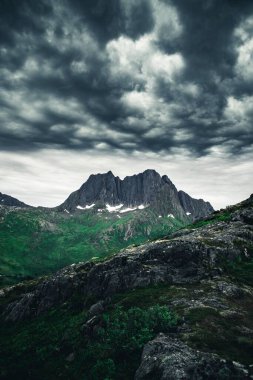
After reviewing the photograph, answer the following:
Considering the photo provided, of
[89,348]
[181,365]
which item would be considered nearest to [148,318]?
[89,348]

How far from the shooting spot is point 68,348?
47.2 meters

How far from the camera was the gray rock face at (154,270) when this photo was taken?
64500mm

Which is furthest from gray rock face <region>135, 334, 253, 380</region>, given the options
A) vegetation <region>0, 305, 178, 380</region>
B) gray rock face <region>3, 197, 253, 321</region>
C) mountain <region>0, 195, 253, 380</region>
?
gray rock face <region>3, 197, 253, 321</region>

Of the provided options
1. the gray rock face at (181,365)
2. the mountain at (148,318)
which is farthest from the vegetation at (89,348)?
the gray rock face at (181,365)

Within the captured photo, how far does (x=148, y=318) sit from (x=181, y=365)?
12.1 meters

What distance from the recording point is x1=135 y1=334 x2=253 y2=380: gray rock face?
28.8 metres

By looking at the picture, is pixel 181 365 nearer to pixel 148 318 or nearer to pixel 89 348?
pixel 148 318

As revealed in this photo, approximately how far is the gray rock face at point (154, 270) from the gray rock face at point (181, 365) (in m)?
22.6

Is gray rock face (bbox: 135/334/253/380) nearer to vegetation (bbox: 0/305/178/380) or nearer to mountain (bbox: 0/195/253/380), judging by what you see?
mountain (bbox: 0/195/253/380)

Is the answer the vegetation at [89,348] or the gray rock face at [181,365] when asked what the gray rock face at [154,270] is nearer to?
the vegetation at [89,348]

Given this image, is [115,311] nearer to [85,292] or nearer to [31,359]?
[31,359]

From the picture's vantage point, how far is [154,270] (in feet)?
219

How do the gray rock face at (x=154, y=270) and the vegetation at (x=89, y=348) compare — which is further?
the gray rock face at (x=154, y=270)

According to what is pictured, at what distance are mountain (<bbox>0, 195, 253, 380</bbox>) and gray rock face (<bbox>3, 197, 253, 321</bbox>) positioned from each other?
23cm
